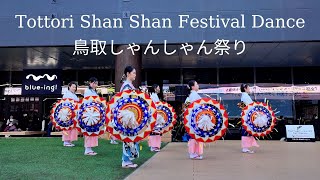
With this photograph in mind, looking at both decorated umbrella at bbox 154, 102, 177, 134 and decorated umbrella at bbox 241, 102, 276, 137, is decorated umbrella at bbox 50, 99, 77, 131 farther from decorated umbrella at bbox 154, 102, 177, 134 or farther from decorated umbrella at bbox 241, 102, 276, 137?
decorated umbrella at bbox 241, 102, 276, 137

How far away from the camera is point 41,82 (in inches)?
698

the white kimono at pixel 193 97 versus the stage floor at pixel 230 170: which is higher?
the white kimono at pixel 193 97

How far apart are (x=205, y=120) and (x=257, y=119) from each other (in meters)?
2.22

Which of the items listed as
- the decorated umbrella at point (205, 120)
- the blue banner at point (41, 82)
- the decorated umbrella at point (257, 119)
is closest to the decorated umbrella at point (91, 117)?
the decorated umbrella at point (205, 120)

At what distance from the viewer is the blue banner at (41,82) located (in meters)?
17.5

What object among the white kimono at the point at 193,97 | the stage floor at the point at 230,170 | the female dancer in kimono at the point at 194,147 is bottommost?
the stage floor at the point at 230,170

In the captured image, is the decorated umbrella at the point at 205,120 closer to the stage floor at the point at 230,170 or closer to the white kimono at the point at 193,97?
the white kimono at the point at 193,97

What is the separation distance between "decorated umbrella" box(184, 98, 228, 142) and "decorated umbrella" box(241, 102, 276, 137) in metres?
1.78

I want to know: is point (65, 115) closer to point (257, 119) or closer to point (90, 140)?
point (90, 140)

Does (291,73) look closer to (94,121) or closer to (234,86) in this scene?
(234,86)

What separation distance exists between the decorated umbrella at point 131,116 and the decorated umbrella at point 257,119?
12.1ft

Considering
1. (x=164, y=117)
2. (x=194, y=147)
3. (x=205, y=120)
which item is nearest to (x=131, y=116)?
(x=205, y=120)

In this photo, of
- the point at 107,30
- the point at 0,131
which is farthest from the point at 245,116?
the point at 0,131

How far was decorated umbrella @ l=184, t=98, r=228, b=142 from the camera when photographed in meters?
7.19
